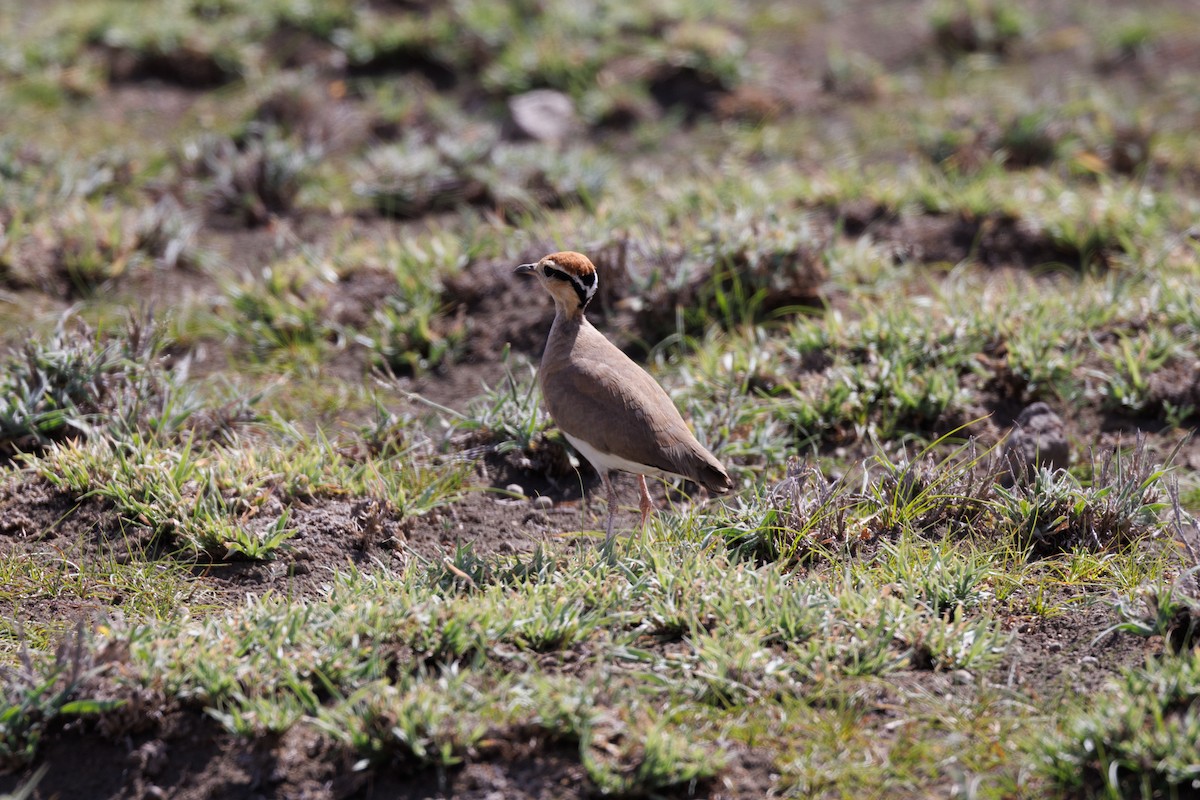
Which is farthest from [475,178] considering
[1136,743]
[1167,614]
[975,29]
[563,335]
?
[1136,743]

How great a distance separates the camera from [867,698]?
4215mm

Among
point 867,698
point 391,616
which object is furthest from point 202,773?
point 867,698

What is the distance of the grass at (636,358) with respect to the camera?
4.12m

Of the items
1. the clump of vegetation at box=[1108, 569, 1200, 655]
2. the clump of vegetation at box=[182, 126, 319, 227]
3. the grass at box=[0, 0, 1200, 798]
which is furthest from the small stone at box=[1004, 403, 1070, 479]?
the clump of vegetation at box=[182, 126, 319, 227]

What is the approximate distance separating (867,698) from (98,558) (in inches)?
122

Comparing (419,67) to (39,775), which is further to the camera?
(419,67)

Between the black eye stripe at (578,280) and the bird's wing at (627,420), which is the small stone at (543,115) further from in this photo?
the bird's wing at (627,420)

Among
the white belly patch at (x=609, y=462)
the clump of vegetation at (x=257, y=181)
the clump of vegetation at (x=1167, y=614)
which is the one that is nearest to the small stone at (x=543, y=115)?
the clump of vegetation at (x=257, y=181)

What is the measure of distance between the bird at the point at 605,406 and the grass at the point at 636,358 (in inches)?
10.7

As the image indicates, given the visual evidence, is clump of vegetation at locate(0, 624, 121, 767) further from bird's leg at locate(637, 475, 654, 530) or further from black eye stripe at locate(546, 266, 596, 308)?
black eye stripe at locate(546, 266, 596, 308)

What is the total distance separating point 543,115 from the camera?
940cm

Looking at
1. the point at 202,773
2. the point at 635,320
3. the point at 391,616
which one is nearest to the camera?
the point at 202,773

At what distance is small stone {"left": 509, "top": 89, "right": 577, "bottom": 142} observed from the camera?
9.21 m

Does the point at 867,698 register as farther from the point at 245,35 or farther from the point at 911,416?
the point at 245,35
